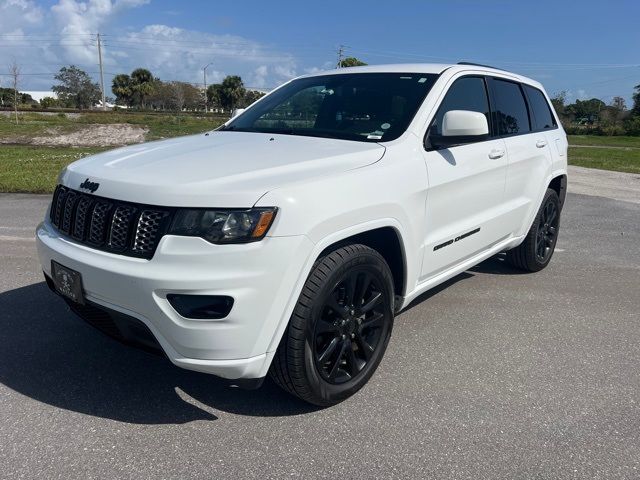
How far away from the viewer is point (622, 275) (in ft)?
18.5

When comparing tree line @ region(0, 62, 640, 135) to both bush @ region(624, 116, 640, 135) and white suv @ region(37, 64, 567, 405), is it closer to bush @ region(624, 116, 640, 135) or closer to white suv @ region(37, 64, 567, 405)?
bush @ region(624, 116, 640, 135)

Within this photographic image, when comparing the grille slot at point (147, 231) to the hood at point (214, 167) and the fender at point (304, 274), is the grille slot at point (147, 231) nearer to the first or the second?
the hood at point (214, 167)

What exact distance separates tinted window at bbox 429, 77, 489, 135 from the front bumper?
1562mm

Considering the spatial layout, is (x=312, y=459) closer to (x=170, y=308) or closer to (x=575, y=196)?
(x=170, y=308)

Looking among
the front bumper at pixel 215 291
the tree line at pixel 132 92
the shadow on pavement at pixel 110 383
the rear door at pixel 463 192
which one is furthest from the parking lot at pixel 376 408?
the tree line at pixel 132 92

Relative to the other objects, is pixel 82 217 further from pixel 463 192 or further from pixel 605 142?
pixel 605 142

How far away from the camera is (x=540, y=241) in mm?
5477

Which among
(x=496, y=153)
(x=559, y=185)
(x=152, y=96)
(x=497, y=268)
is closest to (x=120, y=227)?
(x=496, y=153)

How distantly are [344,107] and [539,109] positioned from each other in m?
2.40

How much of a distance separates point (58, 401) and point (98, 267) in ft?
3.08

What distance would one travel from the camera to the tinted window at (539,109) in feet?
17.2

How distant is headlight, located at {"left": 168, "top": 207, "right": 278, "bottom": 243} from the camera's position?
249cm

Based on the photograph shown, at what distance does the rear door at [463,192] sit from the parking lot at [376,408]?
0.64 m

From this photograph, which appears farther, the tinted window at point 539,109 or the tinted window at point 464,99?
the tinted window at point 539,109
